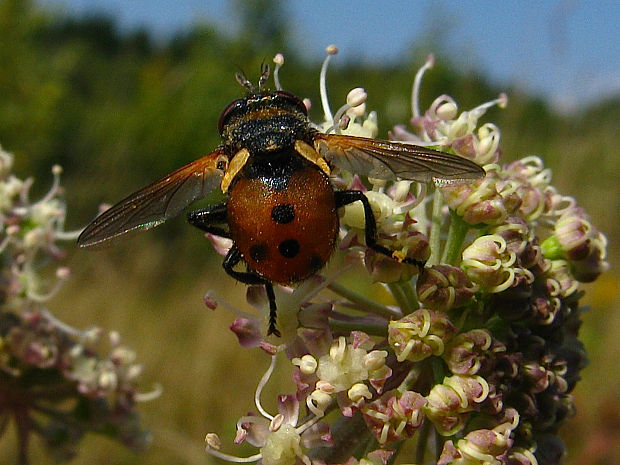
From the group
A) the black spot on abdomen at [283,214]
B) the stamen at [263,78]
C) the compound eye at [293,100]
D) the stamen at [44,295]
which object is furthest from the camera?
the stamen at [44,295]

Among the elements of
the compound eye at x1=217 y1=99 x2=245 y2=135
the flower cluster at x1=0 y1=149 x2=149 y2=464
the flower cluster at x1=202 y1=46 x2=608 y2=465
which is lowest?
the flower cluster at x1=0 y1=149 x2=149 y2=464

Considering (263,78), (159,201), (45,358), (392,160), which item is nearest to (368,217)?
(392,160)

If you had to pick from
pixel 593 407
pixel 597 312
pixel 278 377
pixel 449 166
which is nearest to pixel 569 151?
pixel 597 312

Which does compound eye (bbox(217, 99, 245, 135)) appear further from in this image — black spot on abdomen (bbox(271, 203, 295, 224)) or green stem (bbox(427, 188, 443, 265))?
green stem (bbox(427, 188, 443, 265))

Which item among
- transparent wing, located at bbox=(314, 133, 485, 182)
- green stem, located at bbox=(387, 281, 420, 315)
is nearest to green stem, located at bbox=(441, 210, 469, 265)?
green stem, located at bbox=(387, 281, 420, 315)

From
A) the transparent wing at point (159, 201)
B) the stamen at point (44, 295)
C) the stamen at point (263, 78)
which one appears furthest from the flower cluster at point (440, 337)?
the stamen at point (44, 295)

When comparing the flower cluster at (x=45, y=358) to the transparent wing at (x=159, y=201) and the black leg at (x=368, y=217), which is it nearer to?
the transparent wing at (x=159, y=201)
